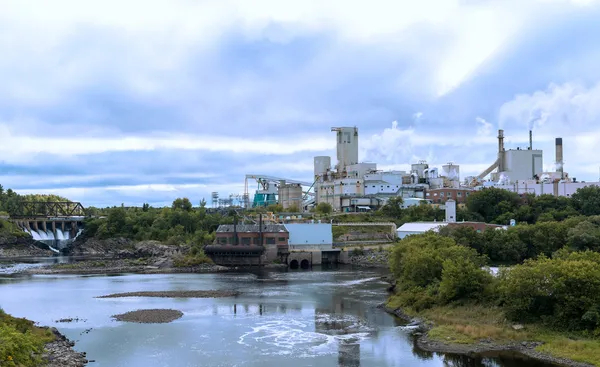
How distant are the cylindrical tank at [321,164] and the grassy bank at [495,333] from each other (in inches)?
2970

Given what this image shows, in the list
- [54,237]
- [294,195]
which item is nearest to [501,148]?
[294,195]

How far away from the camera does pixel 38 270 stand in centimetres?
6088

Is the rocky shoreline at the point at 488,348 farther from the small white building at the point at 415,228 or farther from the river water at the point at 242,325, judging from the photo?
the small white building at the point at 415,228

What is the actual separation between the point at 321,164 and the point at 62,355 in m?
85.1

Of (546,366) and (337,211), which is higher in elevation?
(337,211)

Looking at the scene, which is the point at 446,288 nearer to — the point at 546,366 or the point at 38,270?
the point at 546,366

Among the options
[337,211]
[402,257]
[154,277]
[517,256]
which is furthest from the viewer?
[337,211]

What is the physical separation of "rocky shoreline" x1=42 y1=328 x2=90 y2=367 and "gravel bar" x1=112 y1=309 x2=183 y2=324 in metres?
6.27

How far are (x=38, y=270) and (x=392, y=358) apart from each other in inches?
1836

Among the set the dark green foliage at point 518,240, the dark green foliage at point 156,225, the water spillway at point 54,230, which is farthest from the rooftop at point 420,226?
the water spillway at point 54,230

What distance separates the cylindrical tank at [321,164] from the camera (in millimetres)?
108000

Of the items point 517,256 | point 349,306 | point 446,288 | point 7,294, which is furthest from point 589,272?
point 7,294

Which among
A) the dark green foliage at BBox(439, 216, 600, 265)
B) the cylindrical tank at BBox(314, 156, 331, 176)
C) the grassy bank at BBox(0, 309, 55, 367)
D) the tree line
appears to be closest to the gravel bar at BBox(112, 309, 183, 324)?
the grassy bank at BBox(0, 309, 55, 367)

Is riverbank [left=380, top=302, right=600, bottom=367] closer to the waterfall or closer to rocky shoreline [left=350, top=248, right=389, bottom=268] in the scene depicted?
rocky shoreline [left=350, top=248, right=389, bottom=268]
